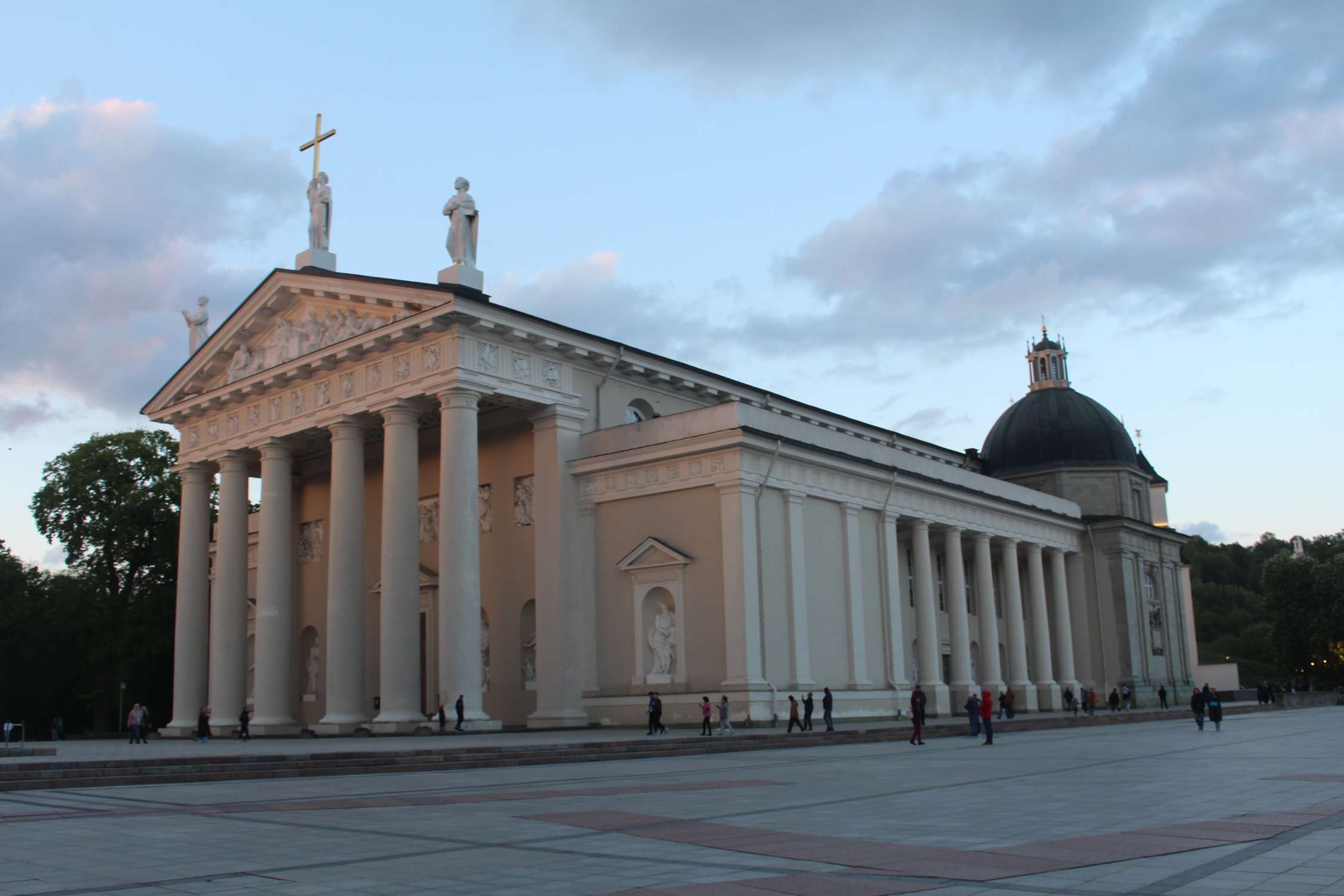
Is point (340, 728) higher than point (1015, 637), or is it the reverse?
point (1015, 637)

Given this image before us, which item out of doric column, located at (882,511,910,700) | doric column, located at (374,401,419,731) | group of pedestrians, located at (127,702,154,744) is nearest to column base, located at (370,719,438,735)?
doric column, located at (374,401,419,731)

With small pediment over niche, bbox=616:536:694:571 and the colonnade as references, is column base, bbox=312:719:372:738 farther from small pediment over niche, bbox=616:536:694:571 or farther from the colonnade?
small pediment over niche, bbox=616:536:694:571

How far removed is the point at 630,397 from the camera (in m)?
36.1

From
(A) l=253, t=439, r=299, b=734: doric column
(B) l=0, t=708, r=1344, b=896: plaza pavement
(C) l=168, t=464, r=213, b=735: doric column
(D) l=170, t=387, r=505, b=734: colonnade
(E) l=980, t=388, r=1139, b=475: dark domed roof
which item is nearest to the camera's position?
(B) l=0, t=708, r=1344, b=896: plaza pavement

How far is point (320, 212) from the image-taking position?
3625 centimetres

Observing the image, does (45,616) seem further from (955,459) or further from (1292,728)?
(1292,728)

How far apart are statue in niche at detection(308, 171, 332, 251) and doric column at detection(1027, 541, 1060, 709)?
28.2m

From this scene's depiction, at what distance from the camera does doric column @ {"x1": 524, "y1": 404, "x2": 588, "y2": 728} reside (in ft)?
104

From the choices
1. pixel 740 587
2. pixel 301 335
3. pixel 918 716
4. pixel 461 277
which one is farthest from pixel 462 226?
pixel 918 716

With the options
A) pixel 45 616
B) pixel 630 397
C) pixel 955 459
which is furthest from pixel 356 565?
pixel 955 459

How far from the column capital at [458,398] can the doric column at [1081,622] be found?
29040mm

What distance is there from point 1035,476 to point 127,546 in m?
40.4

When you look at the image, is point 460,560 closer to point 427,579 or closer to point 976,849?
point 427,579

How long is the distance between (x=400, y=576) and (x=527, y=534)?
15.6ft
